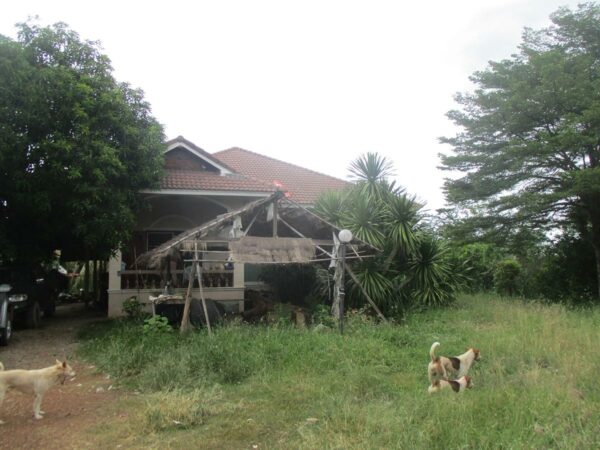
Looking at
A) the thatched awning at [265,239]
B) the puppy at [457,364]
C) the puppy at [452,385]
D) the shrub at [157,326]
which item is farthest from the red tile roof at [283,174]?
the puppy at [452,385]

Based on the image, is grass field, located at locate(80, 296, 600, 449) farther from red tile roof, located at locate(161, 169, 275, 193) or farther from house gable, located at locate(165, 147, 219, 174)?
house gable, located at locate(165, 147, 219, 174)

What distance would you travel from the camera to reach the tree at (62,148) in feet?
29.7

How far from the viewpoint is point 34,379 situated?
192 inches

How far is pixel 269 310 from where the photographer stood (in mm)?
11000

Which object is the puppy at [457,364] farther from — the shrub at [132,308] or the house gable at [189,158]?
the house gable at [189,158]

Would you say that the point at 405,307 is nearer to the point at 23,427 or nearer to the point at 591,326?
the point at 591,326

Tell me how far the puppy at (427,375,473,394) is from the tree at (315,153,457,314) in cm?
598

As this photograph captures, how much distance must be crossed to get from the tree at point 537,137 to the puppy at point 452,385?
32.2 ft

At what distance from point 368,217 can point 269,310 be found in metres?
3.37

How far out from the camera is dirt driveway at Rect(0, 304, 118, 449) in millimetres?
4438

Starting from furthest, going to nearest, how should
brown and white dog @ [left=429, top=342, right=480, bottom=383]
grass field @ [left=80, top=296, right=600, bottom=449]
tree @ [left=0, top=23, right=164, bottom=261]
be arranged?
tree @ [left=0, top=23, right=164, bottom=261] < brown and white dog @ [left=429, top=342, right=480, bottom=383] < grass field @ [left=80, top=296, right=600, bottom=449]

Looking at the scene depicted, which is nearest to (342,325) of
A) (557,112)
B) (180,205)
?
(180,205)

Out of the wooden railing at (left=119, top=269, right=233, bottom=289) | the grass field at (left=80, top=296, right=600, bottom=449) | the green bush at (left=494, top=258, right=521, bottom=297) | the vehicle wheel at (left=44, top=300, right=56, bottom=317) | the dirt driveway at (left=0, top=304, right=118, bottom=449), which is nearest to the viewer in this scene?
the grass field at (left=80, top=296, right=600, bottom=449)

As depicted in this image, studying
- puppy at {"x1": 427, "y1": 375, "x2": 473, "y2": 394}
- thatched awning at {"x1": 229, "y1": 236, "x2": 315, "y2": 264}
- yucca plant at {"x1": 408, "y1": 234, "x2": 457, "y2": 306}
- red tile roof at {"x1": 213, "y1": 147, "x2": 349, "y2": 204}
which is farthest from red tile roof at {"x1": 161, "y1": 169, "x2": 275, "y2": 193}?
puppy at {"x1": 427, "y1": 375, "x2": 473, "y2": 394}
